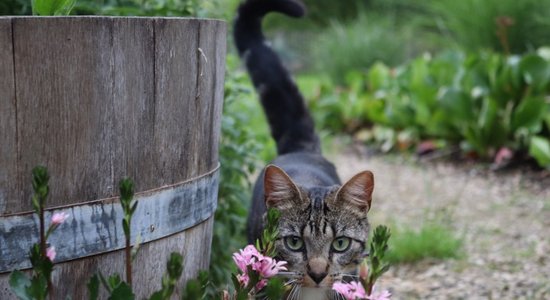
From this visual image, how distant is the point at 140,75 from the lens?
70.6 inches

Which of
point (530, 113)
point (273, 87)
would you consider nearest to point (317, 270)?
point (273, 87)

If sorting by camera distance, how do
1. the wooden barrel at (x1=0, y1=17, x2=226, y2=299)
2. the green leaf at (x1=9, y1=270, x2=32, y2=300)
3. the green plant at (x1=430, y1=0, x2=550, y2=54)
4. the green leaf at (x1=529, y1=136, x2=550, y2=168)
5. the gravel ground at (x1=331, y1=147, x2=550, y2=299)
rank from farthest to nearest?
the green plant at (x1=430, y1=0, x2=550, y2=54) → the green leaf at (x1=529, y1=136, x2=550, y2=168) → the gravel ground at (x1=331, y1=147, x2=550, y2=299) → the wooden barrel at (x1=0, y1=17, x2=226, y2=299) → the green leaf at (x1=9, y1=270, x2=32, y2=300)

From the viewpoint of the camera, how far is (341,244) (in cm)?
232

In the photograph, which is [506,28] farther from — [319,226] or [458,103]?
[319,226]

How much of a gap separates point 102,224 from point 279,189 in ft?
2.28

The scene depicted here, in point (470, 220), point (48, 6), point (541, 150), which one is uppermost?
point (48, 6)

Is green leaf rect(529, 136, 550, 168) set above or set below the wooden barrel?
below

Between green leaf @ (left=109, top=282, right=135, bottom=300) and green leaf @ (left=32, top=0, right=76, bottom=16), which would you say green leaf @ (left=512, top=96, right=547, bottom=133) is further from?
green leaf @ (left=109, top=282, right=135, bottom=300)

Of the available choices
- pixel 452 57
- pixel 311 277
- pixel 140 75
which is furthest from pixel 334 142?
pixel 140 75

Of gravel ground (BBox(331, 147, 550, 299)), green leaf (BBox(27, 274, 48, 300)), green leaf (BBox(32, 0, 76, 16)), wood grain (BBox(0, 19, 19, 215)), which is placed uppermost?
green leaf (BBox(32, 0, 76, 16))

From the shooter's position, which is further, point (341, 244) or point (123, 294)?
point (341, 244)

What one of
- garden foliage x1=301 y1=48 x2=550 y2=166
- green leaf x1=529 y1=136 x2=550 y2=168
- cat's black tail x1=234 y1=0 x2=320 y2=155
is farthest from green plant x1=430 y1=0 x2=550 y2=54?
cat's black tail x1=234 y1=0 x2=320 y2=155

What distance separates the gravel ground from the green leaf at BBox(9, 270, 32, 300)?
84.6 inches

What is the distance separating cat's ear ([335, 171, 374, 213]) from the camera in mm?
2264
